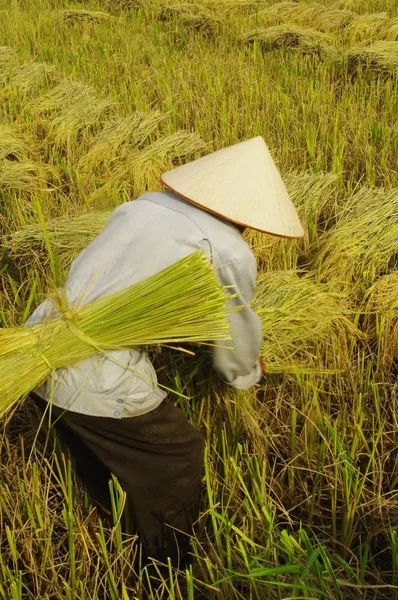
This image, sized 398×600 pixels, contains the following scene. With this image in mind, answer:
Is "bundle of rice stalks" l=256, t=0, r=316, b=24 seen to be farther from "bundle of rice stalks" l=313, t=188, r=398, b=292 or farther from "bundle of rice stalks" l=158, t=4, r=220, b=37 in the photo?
"bundle of rice stalks" l=313, t=188, r=398, b=292

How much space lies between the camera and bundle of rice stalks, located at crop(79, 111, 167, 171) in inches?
116

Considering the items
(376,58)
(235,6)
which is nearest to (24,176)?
(376,58)

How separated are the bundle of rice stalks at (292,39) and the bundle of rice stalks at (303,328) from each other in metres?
3.31

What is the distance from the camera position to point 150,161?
2795 mm

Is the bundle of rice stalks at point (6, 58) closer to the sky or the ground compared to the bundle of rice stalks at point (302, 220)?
closer to the sky

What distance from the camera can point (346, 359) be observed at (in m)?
1.66

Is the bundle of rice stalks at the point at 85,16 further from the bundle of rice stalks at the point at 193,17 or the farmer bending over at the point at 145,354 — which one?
the farmer bending over at the point at 145,354

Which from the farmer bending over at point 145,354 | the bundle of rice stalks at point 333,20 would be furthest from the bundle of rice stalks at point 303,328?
the bundle of rice stalks at point 333,20

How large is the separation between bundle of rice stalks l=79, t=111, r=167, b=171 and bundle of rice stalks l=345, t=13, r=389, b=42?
235 centimetres

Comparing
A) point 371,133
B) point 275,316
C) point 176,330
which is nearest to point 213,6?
point 371,133

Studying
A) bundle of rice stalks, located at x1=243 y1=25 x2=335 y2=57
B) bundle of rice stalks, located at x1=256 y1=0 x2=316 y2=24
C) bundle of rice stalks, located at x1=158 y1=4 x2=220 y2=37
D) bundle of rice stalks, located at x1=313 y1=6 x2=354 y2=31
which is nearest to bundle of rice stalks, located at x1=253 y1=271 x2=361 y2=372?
bundle of rice stalks, located at x1=243 y1=25 x2=335 y2=57

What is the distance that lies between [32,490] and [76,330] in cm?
37

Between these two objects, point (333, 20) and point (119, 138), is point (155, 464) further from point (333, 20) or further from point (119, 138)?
point (333, 20)

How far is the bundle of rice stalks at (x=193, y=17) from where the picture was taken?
18.9ft
